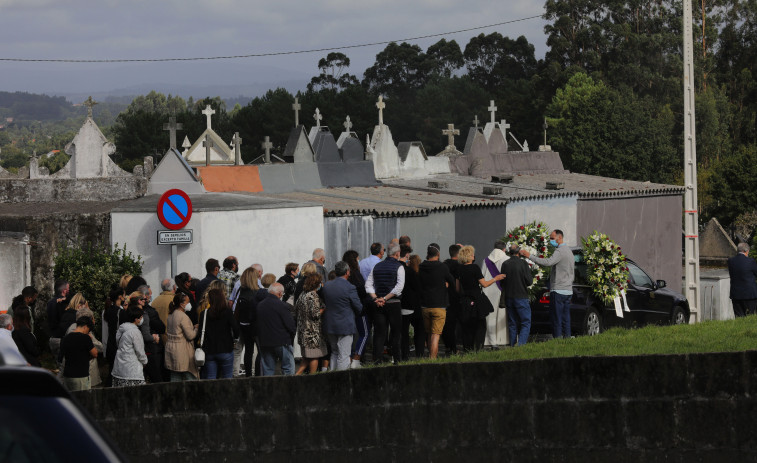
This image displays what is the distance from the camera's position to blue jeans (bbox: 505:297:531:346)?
1734cm

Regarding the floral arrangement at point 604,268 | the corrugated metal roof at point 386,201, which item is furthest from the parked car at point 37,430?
the corrugated metal roof at point 386,201

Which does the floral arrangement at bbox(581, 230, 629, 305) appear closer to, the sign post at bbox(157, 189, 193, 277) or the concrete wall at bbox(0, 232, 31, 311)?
the sign post at bbox(157, 189, 193, 277)

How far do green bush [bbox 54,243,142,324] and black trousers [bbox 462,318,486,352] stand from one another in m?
5.58

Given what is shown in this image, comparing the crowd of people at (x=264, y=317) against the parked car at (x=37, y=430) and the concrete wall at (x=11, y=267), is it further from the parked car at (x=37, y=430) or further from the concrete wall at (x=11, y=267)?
the parked car at (x=37, y=430)

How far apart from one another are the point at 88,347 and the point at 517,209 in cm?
1669

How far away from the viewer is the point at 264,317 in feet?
47.0

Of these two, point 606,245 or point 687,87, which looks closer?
point 606,245

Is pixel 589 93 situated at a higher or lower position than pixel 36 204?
higher

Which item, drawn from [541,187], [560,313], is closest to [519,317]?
Result: [560,313]

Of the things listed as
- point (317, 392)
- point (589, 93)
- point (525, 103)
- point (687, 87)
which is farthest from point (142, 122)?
point (317, 392)

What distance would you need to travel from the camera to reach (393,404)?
34.7ft

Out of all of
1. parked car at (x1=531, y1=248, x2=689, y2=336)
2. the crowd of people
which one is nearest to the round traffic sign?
the crowd of people

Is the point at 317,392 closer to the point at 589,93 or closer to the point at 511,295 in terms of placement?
the point at 511,295

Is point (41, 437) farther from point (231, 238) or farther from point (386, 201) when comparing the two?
point (386, 201)
